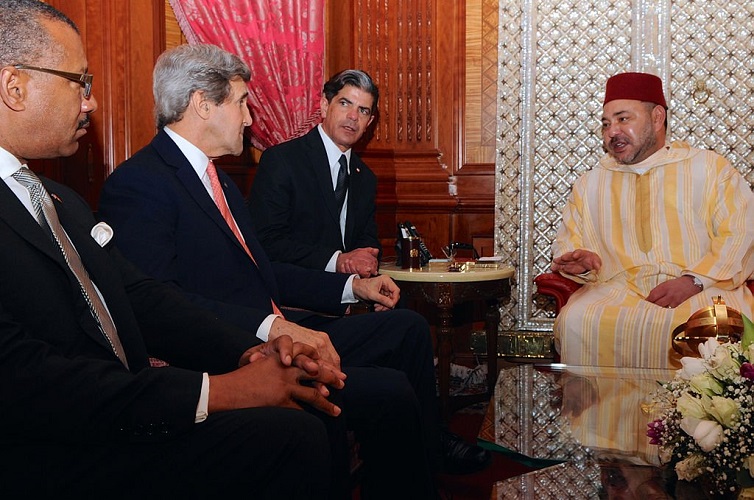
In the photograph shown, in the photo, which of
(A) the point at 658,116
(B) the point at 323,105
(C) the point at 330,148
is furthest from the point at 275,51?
(A) the point at 658,116

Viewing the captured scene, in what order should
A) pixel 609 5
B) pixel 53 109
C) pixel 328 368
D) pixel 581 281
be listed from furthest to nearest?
1. pixel 609 5
2. pixel 581 281
3. pixel 328 368
4. pixel 53 109

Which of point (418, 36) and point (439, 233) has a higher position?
point (418, 36)

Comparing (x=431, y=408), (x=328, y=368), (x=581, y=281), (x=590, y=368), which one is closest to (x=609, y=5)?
(x=581, y=281)

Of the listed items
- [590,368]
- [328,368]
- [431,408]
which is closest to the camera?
[328,368]

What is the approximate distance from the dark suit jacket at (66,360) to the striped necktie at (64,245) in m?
0.03

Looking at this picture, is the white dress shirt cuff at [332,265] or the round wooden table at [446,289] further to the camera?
the round wooden table at [446,289]

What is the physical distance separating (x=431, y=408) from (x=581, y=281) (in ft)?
4.98

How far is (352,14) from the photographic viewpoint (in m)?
5.08

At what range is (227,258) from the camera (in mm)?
2387

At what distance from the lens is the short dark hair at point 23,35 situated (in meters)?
1.66

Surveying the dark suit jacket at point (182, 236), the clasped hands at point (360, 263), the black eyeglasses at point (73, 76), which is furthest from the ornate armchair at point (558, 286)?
the black eyeglasses at point (73, 76)

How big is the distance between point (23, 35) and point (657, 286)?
303 cm

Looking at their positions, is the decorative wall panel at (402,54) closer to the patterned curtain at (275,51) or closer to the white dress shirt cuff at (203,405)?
the patterned curtain at (275,51)

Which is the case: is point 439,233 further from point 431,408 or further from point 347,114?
point 431,408
